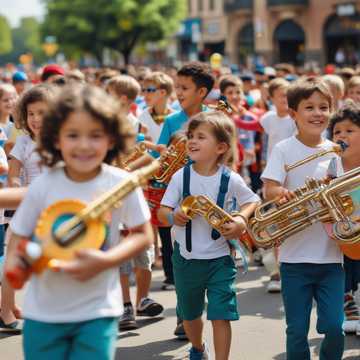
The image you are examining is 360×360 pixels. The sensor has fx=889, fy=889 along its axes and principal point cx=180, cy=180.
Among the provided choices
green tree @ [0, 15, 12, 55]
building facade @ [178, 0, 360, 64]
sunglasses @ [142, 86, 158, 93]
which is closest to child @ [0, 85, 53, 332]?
sunglasses @ [142, 86, 158, 93]

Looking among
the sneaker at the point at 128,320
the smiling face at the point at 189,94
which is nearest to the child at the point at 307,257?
the smiling face at the point at 189,94

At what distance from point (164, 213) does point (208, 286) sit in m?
0.53

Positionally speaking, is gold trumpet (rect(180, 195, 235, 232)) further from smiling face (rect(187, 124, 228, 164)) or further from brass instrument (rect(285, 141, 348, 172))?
brass instrument (rect(285, 141, 348, 172))

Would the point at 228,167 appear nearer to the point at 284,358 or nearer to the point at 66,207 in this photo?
the point at 284,358

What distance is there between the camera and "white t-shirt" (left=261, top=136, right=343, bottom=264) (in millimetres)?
4996

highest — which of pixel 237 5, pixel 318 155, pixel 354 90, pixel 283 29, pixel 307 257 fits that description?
pixel 237 5

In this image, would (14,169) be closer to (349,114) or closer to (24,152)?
(24,152)

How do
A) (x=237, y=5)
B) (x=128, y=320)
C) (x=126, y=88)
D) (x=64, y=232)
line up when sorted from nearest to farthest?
1. (x=64, y=232)
2. (x=128, y=320)
3. (x=126, y=88)
4. (x=237, y=5)

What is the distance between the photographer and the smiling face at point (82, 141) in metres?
3.49

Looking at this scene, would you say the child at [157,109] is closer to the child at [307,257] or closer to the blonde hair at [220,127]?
the blonde hair at [220,127]

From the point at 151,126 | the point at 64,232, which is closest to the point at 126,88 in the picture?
the point at 151,126

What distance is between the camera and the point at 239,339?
639cm

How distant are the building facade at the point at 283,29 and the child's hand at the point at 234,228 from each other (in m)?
45.6

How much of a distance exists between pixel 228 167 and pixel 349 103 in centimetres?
88
